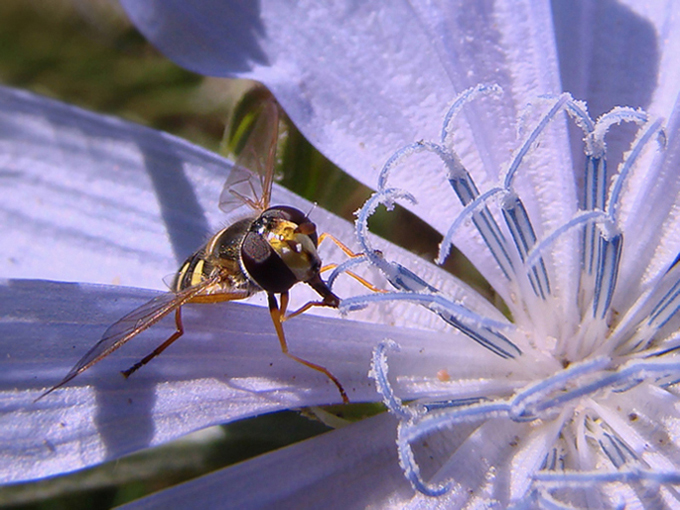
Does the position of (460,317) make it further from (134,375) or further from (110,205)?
(110,205)

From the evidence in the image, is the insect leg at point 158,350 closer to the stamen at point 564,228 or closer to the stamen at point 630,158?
the stamen at point 564,228

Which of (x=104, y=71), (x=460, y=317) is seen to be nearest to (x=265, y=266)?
(x=460, y=317)

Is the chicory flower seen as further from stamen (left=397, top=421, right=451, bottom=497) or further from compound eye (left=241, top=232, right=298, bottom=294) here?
compound eye (left=241, top=232, right=298, bottom=294)

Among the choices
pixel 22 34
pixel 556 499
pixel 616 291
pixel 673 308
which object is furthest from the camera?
pixel 22 34

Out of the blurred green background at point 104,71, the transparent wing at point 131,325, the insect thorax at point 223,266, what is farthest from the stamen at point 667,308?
the blurred green background at point 104,71

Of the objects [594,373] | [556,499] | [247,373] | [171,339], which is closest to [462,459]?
[556,499]

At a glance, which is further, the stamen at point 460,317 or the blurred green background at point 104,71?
the blurred green background at point 104,71

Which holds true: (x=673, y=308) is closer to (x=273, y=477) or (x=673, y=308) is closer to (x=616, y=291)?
(x=616, y=291)
